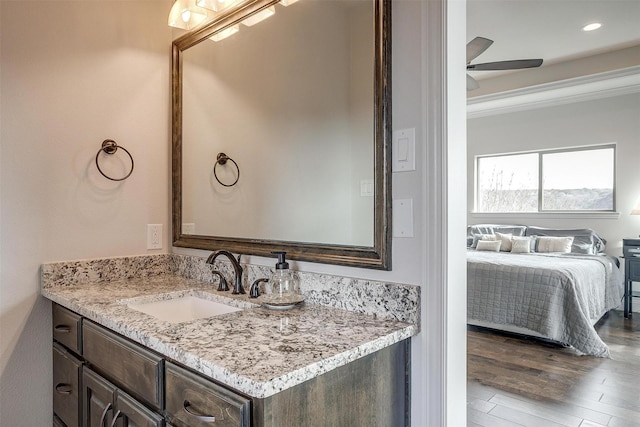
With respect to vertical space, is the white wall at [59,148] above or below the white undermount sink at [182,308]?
above

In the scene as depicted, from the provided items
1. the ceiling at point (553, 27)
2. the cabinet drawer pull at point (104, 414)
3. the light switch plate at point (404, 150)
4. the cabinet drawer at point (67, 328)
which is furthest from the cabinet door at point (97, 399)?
the ceiling at point (553, 27)

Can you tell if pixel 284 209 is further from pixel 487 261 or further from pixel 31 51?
pixel 487 261

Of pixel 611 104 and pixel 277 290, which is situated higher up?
pixel 611 104

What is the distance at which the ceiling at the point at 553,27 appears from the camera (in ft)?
11.0

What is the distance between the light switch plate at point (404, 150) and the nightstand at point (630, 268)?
4539mm

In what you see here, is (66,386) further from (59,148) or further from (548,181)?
(548,181)

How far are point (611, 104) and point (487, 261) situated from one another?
281 centimetres

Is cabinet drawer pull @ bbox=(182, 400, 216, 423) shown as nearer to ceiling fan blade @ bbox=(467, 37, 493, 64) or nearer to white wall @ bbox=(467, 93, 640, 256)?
ceiling fan blade @ bbox=(467, 37, 493, 64)

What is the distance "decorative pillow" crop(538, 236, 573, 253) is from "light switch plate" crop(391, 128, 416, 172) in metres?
4.39

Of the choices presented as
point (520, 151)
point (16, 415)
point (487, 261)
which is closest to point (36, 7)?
point (16, 415)

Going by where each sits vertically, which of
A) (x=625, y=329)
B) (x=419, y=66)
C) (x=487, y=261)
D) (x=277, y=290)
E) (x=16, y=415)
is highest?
(x=419, y=66)

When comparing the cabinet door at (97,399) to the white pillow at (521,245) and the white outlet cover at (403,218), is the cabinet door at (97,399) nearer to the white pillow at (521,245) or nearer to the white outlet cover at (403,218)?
the white outlet cover at (403,218)

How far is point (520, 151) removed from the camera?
5684 millimetres

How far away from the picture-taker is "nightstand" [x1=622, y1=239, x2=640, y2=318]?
4.40m
